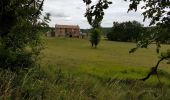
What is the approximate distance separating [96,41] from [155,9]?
7185cm

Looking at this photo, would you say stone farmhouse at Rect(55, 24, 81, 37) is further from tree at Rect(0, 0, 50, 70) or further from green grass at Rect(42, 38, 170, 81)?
tree at Rect(0, 0, 50, 70)

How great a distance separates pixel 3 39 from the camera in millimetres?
11625

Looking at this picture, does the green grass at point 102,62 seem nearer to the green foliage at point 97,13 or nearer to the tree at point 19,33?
the tree at point 19,33

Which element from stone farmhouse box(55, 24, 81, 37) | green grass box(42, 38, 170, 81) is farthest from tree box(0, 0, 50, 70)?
stone farmhouse box(55, 24, 81, 37)

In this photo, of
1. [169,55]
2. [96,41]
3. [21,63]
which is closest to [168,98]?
[169,55]

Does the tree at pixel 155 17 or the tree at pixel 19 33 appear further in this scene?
the tree at pixel 19 33

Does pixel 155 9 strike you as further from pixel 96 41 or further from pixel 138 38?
pixel 96 41

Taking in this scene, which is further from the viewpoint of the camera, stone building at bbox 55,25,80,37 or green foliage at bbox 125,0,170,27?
stone building at bbox 55,25,80,37

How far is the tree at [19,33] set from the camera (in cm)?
1132

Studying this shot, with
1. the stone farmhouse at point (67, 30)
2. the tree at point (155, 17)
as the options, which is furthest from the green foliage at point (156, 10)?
the stone farmhouse at point (67, 30)

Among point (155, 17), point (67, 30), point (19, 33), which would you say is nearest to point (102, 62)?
point (19, 33)

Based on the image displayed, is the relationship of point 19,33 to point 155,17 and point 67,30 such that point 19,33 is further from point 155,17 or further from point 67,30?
point 67,30

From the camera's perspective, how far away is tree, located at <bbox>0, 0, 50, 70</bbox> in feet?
37.1

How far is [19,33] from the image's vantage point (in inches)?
493
